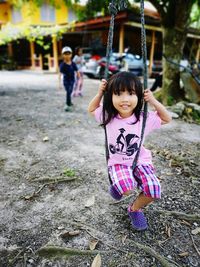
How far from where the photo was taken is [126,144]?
83.9 inches

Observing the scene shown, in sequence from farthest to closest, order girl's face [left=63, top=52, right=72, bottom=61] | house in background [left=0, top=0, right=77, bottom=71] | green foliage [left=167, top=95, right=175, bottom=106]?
1. house in background [left=0, top=0, right=77, bottom=71]
2. green foliage [left=167, top=95, right=175, bottom=106]
3. girl's face [left=63, top=52, right=72, bottom=61]

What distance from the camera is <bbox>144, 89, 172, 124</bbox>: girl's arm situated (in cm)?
200

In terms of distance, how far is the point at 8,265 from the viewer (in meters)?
1.91

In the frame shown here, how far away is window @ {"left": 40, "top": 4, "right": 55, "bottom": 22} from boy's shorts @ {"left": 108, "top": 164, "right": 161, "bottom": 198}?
→ 2539 centimetres

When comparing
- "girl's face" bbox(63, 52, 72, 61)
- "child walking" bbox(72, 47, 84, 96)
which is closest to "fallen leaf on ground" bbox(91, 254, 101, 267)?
"girl's face" bbox(63, 52, 72, 61)

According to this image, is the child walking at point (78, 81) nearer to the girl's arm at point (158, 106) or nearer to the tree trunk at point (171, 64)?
the tree trunk at point (171, 64)

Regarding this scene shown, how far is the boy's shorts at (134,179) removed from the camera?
2.04 m

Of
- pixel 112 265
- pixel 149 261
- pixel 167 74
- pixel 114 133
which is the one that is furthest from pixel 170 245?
pixel 167 74

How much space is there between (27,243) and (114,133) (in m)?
1.14

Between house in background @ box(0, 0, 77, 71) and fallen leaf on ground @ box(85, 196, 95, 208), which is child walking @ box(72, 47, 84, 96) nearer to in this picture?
fallen leaf on ground @ box(85, 196, 95, 208)

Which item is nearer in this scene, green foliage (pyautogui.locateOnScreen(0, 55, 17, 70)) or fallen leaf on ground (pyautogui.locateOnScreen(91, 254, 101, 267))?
fallen leaf on ground (pyautogui.locateOnScreen(91, 254, 101, 267))

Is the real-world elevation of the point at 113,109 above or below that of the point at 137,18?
below

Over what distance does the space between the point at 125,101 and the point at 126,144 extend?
0.36 metres

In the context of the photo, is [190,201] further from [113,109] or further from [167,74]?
[167,74]
